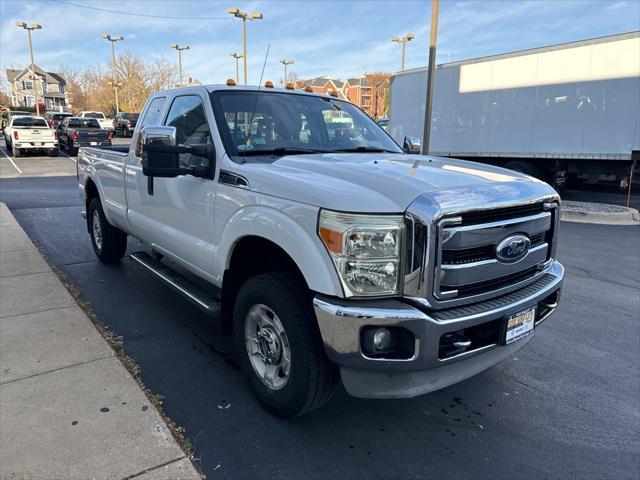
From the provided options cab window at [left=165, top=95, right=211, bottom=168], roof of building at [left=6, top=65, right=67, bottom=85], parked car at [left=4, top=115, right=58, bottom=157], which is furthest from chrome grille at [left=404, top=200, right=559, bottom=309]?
roof of building at [left=6, top=65, right=67, bottom=85]

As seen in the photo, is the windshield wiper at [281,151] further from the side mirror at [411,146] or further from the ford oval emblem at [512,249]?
the ford oval emblem at [512,249]

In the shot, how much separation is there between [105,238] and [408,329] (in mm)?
5054

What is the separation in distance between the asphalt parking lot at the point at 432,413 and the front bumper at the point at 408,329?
18.7 inches

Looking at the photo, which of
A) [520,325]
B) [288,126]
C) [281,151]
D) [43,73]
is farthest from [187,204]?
[43,73]

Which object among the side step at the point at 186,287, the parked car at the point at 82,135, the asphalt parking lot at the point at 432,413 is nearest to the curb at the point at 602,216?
the asphalt parking lot at the point at 432,413

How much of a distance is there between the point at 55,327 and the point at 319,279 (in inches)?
114

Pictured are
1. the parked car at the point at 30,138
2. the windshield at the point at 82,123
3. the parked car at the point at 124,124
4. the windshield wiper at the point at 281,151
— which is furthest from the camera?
the parked car at the point at 124,124

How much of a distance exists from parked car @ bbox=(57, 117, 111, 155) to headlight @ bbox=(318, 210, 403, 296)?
72.8 ft

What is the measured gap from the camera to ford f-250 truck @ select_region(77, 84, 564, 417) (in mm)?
2430

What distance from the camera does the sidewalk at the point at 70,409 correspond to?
2.52 meters

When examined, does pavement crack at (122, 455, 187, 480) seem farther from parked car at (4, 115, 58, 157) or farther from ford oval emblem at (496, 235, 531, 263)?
parked car at (4, 115, 58, 157)

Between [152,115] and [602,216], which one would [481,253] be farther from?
[602,216]

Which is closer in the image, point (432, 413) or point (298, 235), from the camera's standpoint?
point (298, 235)

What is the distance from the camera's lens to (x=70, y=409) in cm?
301
